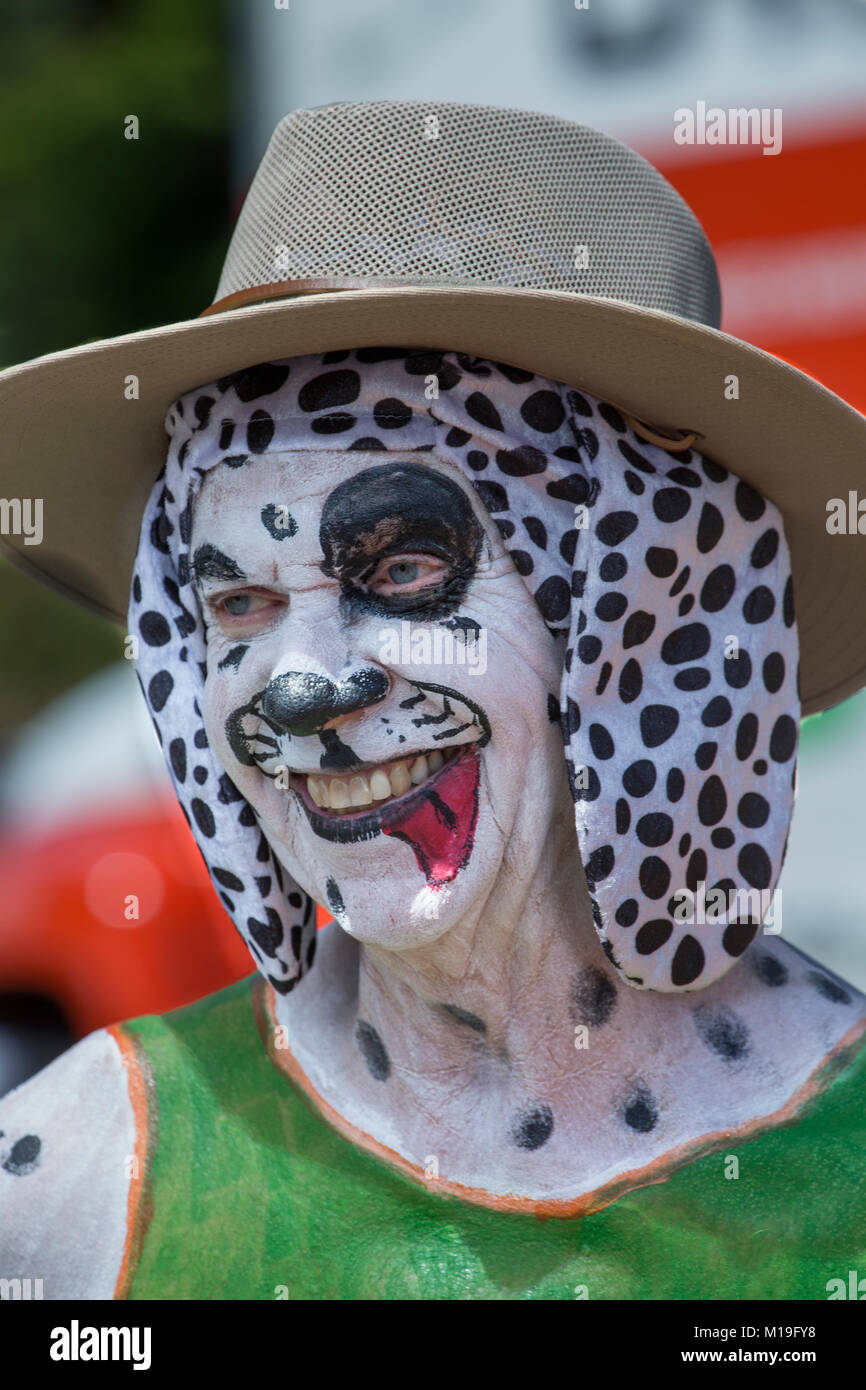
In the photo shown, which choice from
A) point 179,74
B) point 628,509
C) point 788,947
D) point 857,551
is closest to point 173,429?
point 628,509

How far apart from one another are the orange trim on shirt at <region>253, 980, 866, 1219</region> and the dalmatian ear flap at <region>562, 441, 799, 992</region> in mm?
183

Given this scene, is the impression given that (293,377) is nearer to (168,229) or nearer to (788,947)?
(788,947)

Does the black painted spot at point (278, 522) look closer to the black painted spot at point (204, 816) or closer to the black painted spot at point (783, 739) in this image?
the black painted spot at point (204, 816)

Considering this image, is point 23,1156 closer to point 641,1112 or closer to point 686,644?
point 641,1112

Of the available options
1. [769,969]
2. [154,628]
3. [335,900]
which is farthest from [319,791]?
[769,969]

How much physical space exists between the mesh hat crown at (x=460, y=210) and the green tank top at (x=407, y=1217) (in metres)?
1.04

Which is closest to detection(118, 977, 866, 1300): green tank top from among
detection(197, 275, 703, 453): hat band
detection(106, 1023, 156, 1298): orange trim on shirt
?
detection(106, 1023, 156, 1298): orange trim on shirt

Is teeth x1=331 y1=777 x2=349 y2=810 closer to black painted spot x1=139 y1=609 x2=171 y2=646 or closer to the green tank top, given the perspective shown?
black painted spot x1=139 y1=609 x2=171 y2=646

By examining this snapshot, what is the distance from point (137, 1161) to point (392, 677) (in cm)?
81

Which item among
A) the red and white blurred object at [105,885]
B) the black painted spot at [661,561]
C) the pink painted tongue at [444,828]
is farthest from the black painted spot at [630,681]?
the red and white blurred object at [105,885]

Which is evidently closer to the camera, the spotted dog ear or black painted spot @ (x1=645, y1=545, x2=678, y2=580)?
black painted spot @ (x1=645, y1=545, x2=678, y2=580)

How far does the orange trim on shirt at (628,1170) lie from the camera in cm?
214

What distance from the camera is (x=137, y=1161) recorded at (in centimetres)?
234

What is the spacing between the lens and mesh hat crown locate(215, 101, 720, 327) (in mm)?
2031
